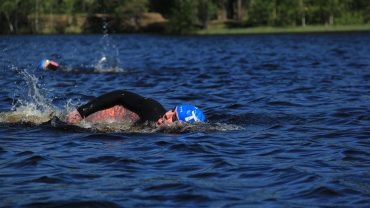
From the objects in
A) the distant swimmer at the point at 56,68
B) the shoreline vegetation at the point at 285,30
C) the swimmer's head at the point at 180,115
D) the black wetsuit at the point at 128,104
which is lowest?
the shoreline vegetation at the point at 285,30

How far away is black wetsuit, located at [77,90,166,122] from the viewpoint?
12461 millimetres

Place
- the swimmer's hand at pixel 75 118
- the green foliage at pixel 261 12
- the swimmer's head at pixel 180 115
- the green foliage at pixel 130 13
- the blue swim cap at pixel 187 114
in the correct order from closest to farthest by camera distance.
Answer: the swimmer's head at pixel 180 115
the blue swim cap at pixel 187 114
the swimmer's hand at pixel 75 118
the green foliage at pixel 261 12
the green foliage at pixel 130 13

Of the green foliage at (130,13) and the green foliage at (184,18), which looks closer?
the green foliage at (184,18)

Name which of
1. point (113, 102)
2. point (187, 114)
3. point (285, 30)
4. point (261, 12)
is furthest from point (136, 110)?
point (261, 12)

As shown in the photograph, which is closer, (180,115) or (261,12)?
(180,115)

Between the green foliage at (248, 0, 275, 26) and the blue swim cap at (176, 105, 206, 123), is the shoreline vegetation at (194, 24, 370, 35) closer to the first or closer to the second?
the green foliage at (248, 0, 275, 26)

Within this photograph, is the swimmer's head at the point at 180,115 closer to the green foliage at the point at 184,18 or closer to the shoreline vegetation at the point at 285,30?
the shoreline vegetation at the point at 285,30

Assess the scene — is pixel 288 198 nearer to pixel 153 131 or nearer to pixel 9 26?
pixel 153 131

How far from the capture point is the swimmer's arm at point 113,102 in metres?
12.4

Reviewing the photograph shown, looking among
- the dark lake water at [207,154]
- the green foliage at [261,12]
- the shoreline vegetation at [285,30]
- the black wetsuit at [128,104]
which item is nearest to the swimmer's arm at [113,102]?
the black wetsuit at [128,104]

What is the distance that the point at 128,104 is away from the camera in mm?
12789

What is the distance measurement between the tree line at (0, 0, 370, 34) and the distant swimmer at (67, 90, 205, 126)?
8349 centimetres

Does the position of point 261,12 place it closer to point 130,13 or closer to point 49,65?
point 130,13

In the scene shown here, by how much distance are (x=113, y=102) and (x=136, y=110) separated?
0.58m
